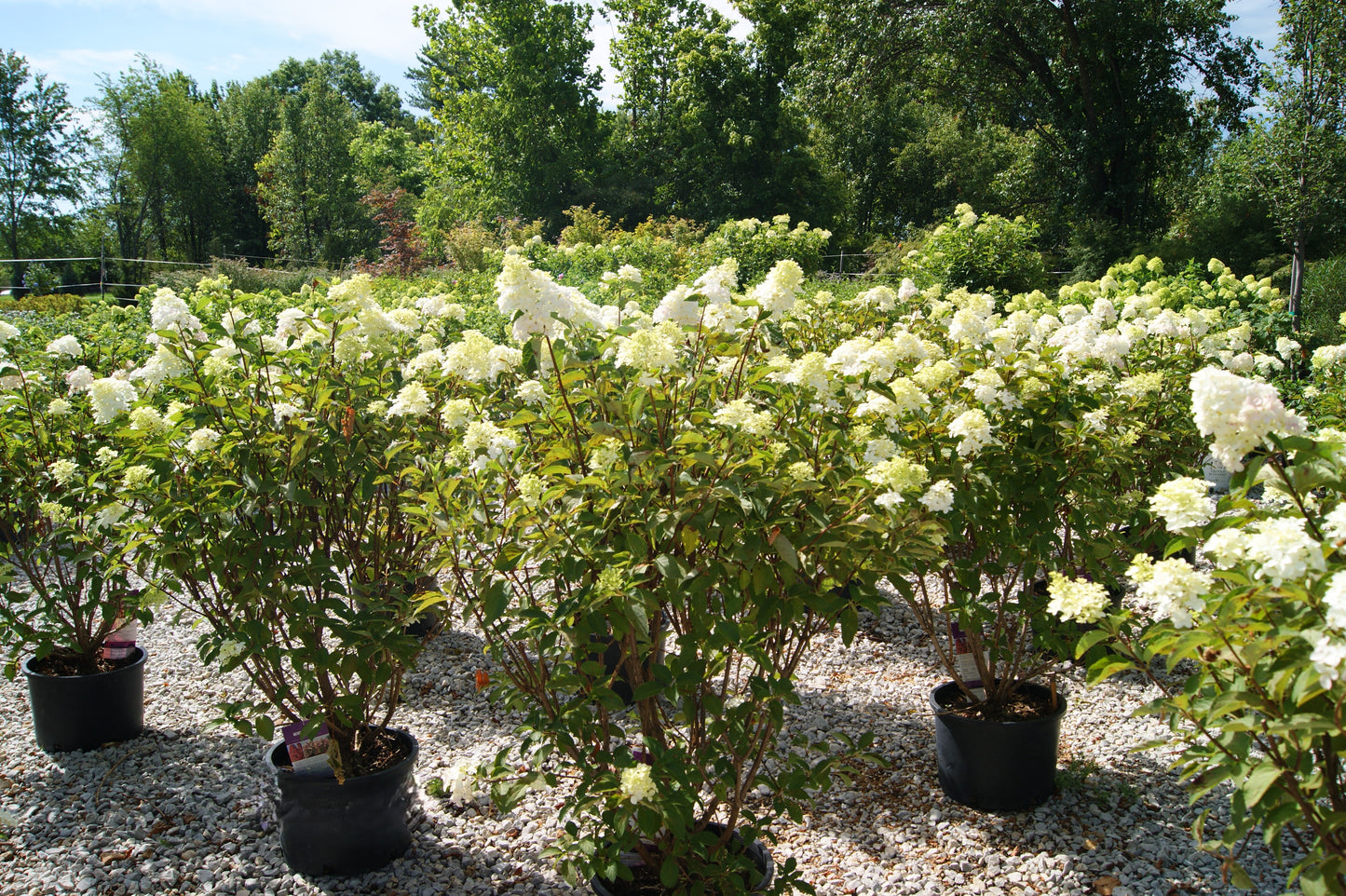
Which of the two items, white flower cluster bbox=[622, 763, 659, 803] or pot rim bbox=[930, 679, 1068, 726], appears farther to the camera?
pot rim bbox=[930, 679, 1068, 726]

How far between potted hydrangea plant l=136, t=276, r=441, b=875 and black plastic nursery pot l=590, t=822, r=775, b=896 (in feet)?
2.32

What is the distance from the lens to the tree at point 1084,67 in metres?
14.7

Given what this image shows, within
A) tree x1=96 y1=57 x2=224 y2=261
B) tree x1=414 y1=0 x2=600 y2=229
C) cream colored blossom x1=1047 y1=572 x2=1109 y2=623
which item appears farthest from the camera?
tree x1=96 y1=57 x2=224 y2=261

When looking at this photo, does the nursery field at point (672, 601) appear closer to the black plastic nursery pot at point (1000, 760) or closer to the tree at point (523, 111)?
the black plastic nursery pot at point (1000, 760)

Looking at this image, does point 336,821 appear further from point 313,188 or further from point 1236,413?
point 313,188

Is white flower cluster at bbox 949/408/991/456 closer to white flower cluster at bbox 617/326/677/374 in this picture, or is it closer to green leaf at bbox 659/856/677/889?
white flower cluster at bbox 617/326/677/374

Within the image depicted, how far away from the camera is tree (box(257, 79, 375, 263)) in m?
29.7

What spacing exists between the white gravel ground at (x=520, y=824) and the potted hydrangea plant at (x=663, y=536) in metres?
0.54

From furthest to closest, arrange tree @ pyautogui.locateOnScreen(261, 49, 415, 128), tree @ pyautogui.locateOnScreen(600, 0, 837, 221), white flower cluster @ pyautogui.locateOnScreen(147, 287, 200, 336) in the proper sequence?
tree @ pyautogui.locateOnScreen(261, 49, 415, 128)
tree @ pyautogui.locateOnScreen(600, 0, 837, 221)
white flower cluster @ pyautogui.locateOnScreen(147, 287, 200, 336)

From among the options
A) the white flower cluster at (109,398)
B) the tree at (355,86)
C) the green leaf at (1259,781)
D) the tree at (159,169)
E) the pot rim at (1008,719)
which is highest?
the tree at (355,86)

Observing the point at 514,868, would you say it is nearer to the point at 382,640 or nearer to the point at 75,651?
the point at 382,640

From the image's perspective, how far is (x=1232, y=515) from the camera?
4.22ft

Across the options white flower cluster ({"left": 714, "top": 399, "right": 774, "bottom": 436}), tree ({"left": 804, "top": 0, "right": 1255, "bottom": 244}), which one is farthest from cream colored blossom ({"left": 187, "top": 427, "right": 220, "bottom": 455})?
tree ({"left": 804, "top": 0, "right": 1255, "bottom": 244})

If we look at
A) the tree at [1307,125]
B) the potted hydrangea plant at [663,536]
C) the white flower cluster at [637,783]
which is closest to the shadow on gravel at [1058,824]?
the potted hydrangea plant at [663,536]
